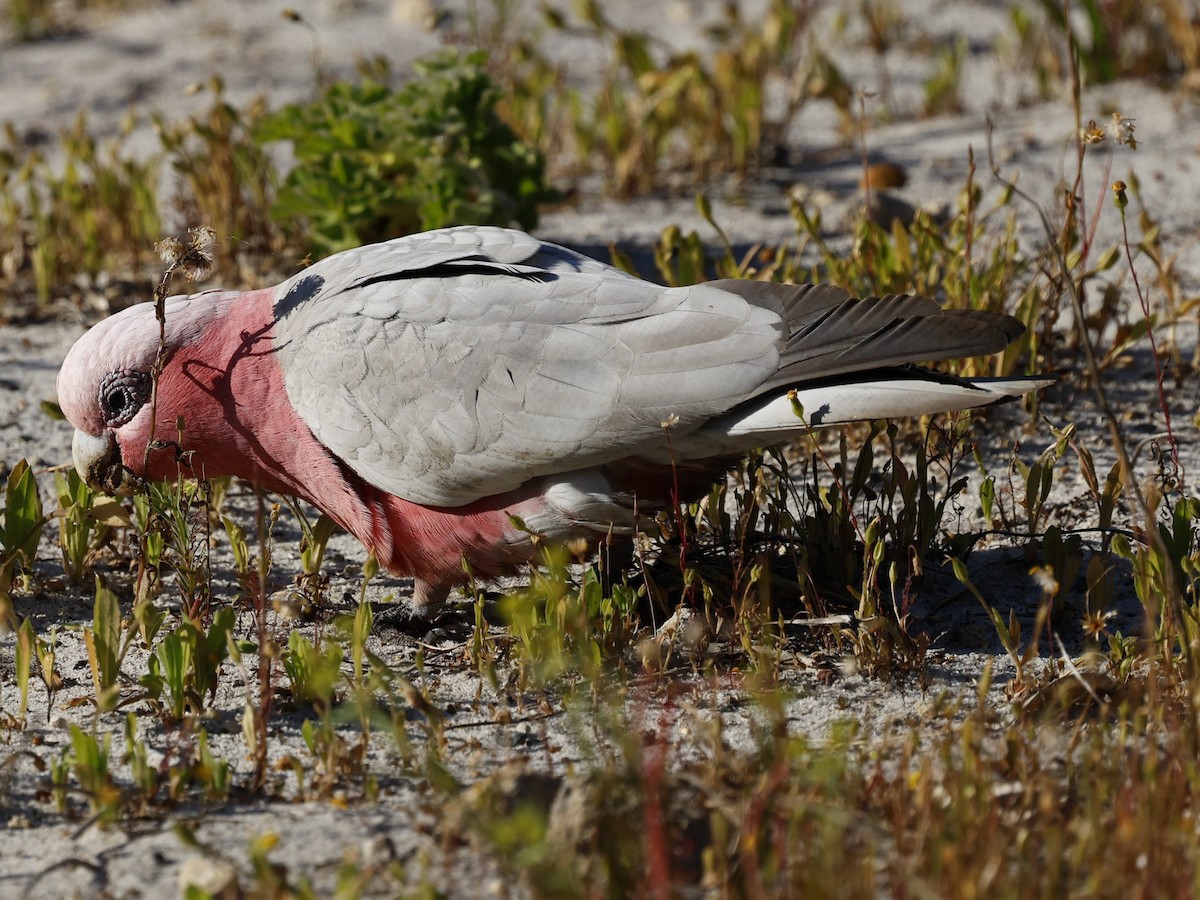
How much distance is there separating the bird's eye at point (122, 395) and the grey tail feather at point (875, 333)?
1.51m

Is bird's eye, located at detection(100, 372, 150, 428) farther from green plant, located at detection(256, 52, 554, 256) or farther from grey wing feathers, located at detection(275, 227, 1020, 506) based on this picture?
green plant, located at detection(256, 52, 554, 256)

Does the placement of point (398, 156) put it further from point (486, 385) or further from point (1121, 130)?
point (1121, 130)

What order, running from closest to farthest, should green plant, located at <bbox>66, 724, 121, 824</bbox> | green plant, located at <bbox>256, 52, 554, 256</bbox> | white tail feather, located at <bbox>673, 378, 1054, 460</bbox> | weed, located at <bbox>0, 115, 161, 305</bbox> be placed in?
green plant, located at <bbox>66, 724, 121, 824</bbox> < white tail feather, located at <bbox>673, 378, 1054, 460</bbox> < green plant, located at <bbox>256, 52, 554, 256</bbox> < weed, located at <bbox>0, 115, 161, 305</bbox>

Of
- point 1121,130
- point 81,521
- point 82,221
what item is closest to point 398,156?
point 82,221

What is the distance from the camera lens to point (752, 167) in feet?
20.0

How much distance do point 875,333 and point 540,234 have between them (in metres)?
2.87

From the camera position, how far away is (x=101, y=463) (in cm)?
343

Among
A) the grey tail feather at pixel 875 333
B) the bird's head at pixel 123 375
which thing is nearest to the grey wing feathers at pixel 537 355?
the grey tail feather at pixel 875 333

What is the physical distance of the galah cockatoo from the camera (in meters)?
2.87

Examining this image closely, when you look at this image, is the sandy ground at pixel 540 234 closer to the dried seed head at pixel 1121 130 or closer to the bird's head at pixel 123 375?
the bird's head at pixel 123 375

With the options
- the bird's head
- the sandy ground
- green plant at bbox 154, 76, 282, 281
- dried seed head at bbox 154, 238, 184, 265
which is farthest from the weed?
dried seed head at bbox 154, 238, 184, 265

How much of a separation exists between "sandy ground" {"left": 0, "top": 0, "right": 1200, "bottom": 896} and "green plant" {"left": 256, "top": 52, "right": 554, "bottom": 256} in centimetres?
85

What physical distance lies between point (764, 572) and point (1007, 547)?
0.87 metres

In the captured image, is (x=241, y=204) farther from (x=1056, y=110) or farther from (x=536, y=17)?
(x=1056, y=110)
